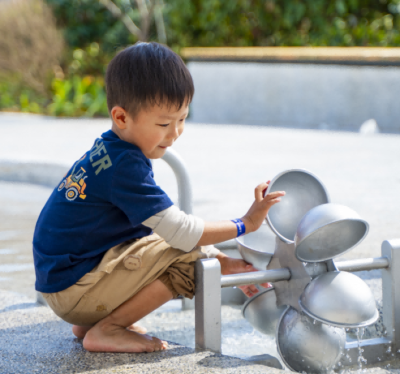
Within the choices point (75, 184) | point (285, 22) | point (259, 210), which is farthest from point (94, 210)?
point (285, 22)

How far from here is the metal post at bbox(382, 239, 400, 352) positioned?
207 centimetres

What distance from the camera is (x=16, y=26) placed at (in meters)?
13.7

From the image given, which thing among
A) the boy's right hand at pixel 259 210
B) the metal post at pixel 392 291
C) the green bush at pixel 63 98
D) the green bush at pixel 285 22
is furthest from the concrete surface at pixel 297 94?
the boy's right hand at pixel 259 210

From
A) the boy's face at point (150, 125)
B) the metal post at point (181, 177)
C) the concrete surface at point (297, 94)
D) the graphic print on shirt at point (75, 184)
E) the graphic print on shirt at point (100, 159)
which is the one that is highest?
the boy's face at point (150, 125)

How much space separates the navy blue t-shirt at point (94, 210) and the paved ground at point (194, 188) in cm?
27

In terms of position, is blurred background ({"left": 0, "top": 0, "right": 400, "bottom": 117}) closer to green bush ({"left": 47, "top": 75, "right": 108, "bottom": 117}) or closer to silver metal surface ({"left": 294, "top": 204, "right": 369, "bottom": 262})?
green bush ({"left": 47, "top": 75, "right": 108, "bottom": 117})

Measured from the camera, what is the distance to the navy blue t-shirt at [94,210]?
71.7 inches

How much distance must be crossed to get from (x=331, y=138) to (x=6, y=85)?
9.12m

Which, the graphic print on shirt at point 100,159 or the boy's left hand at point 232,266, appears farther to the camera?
the boy's left hand at point 232,266

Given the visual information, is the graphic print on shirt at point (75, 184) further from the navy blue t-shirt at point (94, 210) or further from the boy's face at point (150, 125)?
the boy's face at point (150, 125)

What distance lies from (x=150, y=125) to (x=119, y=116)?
113mm

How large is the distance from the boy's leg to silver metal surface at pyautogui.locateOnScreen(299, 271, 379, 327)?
48 cm

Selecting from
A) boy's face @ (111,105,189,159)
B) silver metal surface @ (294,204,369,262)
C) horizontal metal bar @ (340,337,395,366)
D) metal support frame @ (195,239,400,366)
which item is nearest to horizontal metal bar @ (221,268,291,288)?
metal support frame @ (195,239,400,366)

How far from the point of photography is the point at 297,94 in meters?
10.5
